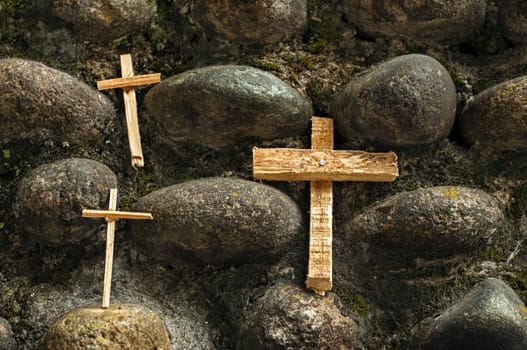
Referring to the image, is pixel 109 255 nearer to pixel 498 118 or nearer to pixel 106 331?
pixel 106 331

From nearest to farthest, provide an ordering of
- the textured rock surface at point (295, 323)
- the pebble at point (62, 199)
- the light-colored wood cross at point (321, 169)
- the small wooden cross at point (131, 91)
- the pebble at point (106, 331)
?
the pebble at point (106, 331), the textured rock surface at point (295, 323), the pebble at point (62, 199), the light-colored wood cross at point (321, 169), the small wooden cross at point (131, 91)

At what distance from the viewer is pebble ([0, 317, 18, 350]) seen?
2250 mm

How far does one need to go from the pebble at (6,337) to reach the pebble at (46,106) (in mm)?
633

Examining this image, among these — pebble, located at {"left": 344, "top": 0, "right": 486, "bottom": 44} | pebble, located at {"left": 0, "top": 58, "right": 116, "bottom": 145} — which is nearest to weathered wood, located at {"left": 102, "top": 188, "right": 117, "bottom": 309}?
pebble, located at {"left": 0, "top": 58, "right": 116, "bottom": 145}

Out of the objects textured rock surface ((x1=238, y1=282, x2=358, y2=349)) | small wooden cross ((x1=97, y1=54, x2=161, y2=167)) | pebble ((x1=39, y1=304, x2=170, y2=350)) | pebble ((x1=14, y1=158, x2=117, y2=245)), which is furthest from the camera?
small wooden cross ((x1=97, y1=54, x2=161, y2=167))

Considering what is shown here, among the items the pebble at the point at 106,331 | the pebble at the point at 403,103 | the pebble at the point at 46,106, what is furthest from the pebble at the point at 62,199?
the pebble at the point at 403,103

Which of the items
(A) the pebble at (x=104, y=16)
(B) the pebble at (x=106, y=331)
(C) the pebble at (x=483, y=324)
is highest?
(A) the pebble at (x=104, y=16)

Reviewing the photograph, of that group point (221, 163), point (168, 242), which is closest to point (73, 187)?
point (168, 242)

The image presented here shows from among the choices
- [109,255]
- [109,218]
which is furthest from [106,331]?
[109,218]

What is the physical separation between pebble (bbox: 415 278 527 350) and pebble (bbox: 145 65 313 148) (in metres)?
0.81

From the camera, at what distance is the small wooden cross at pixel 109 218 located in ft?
7.53

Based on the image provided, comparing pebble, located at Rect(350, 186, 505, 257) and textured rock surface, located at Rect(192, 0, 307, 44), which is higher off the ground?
Answer: textured rock surface, located at Rect(192, 0, 307, 44)

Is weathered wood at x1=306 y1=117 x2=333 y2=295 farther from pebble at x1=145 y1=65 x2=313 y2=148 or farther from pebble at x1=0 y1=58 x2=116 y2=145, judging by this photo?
pebble at x1=0 y1=58 x2=116 y2=145

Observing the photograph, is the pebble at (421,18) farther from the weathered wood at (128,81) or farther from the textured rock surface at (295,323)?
the textured rock surface at (295,323)
